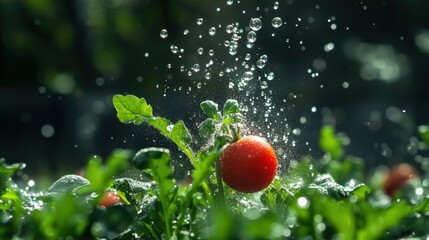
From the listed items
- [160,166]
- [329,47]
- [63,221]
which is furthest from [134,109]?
[329,47]

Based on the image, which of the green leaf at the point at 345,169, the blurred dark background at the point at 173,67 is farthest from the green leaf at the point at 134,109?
the blurred dark background at the point at 173,67

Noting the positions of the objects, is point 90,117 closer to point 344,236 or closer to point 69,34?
point 69,34

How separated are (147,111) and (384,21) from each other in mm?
4938

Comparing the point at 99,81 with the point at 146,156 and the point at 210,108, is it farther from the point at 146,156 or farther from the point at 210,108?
the point at 146,156

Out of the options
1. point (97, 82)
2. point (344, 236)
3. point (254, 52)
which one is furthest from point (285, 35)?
point (344, 236)

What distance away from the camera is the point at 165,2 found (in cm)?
497

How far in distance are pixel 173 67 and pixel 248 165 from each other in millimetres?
4078

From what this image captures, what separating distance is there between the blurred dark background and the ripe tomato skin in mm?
3563

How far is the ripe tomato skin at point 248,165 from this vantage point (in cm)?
95

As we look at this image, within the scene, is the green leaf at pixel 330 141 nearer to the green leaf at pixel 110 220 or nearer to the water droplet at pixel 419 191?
the green leaf at pixel 110 220

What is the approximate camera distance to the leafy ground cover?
1.82ft

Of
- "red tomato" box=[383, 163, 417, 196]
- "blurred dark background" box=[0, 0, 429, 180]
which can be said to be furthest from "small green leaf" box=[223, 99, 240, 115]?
"blurred dark background" box=[0, 0, 429, 180]

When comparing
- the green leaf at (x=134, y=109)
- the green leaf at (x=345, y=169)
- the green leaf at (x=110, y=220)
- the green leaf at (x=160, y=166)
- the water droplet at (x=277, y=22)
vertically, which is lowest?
the green leaf at (x=110, y=220)

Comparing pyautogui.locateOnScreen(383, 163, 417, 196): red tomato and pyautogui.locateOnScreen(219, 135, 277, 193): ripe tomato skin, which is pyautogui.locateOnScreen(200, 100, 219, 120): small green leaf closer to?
pyautogui.locateOnScreen(219, 135, 277, 193): ripe tomato skin
